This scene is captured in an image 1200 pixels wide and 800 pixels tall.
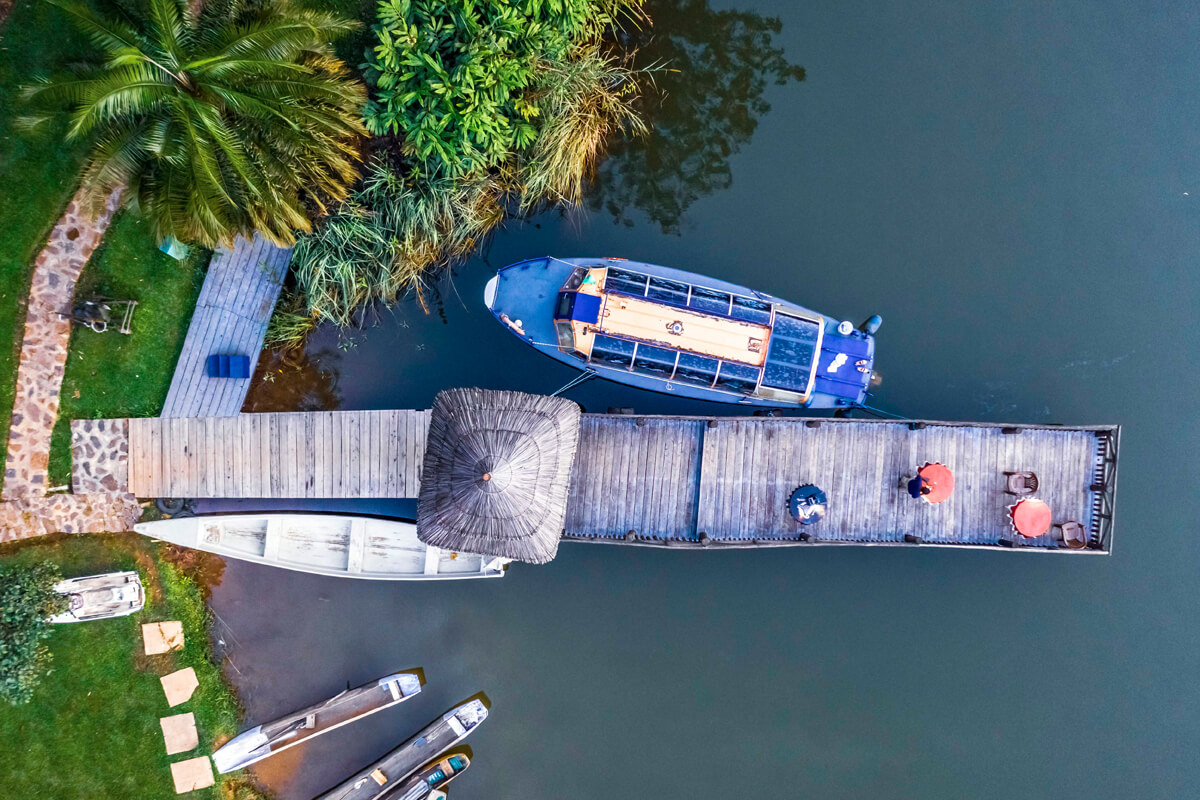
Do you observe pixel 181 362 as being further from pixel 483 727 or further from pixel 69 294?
pixel 483 727

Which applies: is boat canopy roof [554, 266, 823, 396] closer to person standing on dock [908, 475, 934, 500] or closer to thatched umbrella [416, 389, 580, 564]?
thatched umbrella [416, 389, 580, 564]

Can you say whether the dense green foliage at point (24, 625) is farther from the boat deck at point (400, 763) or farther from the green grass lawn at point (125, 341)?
the boat deck at point (400, 763)

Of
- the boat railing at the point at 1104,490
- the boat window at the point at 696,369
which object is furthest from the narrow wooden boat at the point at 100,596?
the boat railing at the point at 1104,490

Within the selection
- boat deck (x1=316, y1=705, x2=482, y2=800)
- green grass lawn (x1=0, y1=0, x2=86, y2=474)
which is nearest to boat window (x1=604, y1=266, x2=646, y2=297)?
boat deck (x1=316, y1=705, x2=482, y2=800)

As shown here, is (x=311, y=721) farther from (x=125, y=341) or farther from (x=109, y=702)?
(x=125, y=341)

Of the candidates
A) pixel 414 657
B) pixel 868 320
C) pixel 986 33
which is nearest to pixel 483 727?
pixel 414 657

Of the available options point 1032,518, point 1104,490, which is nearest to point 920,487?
point 1032,518
